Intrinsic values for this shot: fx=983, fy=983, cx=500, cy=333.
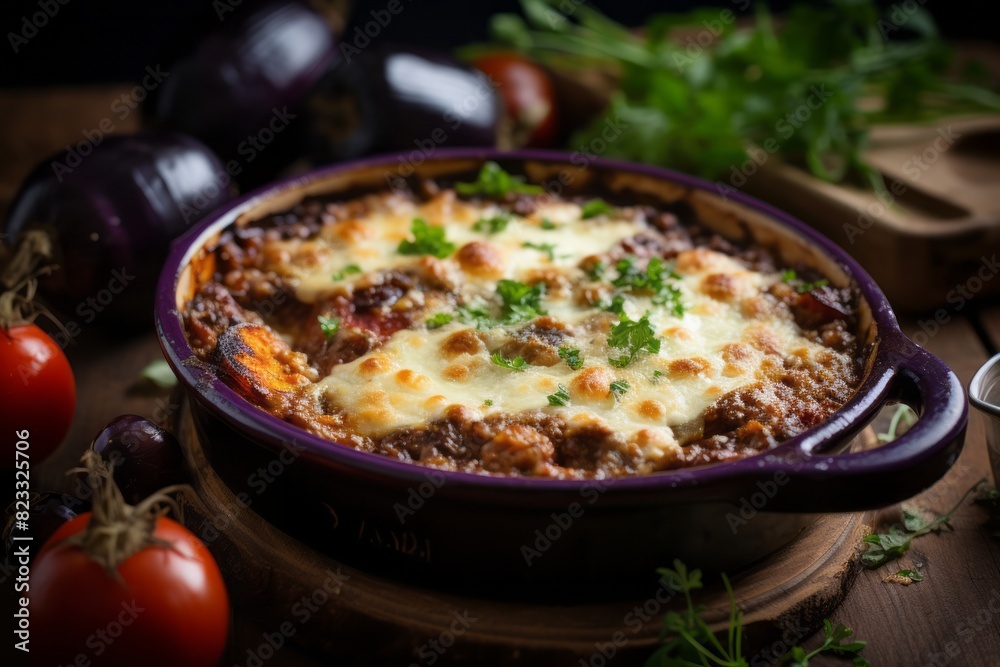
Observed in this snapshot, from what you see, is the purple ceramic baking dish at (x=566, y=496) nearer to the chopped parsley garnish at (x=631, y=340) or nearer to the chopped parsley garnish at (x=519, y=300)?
the chopped parsley garnish at (x=631, y=340)

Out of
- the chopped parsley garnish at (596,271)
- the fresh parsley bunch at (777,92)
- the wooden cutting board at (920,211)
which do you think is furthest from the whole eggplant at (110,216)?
the wooden cutting board at (920,211)

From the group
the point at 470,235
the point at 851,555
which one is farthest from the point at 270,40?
the point at 851,555

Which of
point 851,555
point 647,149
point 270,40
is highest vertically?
point 270,40

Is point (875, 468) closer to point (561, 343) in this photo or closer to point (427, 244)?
point (561, 343)

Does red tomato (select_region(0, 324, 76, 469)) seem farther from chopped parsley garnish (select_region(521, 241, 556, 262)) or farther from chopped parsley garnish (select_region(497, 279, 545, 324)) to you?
chopped parsley garnish (select_region(521, 241, 556, 262))

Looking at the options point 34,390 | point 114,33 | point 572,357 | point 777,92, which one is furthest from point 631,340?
point 114,33

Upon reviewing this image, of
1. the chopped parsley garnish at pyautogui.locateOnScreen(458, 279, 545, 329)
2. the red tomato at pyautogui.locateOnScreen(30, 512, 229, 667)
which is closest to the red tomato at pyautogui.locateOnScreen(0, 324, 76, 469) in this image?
the red tomato at pyautogui.locateOnScreen(30, 512, 229, 667)

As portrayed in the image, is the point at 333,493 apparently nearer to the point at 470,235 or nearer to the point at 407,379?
the point at 407,379
